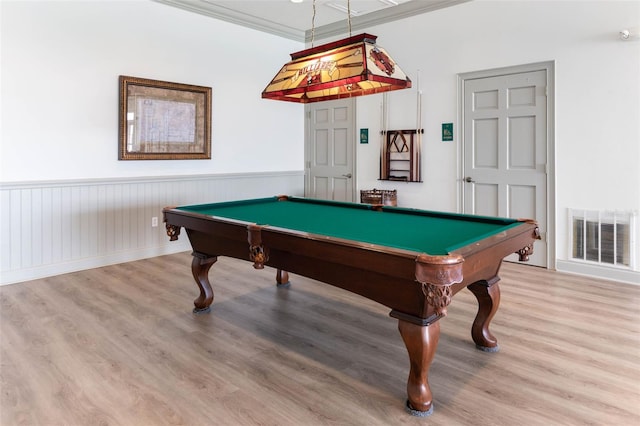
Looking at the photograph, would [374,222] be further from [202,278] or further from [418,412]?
[202,278]

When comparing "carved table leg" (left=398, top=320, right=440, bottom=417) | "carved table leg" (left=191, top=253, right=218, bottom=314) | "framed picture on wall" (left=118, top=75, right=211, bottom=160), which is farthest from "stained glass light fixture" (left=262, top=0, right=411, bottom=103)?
"framed picture on wall" (left=118, top=75, right=211, bottom=160)

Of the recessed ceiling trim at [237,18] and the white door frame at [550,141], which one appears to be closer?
the white door frame at [550,141]

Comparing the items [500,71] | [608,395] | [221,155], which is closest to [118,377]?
[608,395]

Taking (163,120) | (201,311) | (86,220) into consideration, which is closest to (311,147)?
(163,120)

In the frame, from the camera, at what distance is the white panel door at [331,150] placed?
241 inches

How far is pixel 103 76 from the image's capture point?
4.46m

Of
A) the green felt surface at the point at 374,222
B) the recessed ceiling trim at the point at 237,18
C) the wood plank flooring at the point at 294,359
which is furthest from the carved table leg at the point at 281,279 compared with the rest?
the recessed ceiling trim at the point at 237,18

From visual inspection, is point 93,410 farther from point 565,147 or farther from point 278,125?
point 278,125

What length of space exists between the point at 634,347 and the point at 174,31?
5.20m

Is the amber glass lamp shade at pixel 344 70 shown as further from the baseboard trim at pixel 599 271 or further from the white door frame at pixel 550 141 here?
the baseboard trim at pixel 599 271

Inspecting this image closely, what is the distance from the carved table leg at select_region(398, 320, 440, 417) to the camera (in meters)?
1.91

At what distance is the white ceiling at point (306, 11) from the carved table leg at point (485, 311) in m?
3.61

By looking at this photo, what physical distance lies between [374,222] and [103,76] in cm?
346

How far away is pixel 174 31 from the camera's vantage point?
16.4ft
